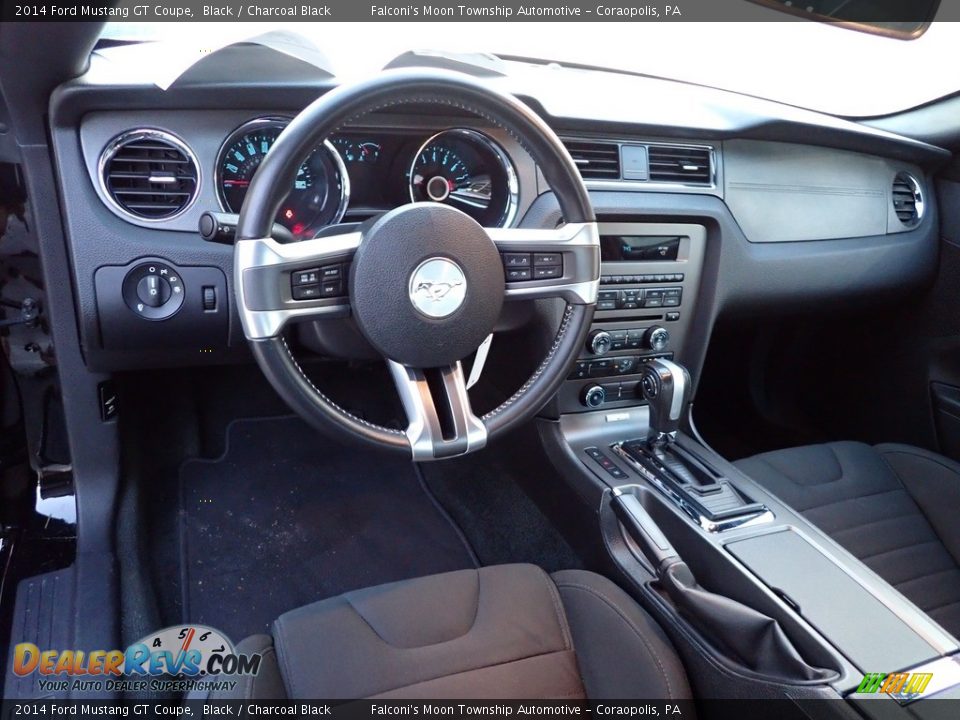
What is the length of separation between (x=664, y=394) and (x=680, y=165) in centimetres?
62

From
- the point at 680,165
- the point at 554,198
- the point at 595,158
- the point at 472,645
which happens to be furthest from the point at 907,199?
the point at 472,645

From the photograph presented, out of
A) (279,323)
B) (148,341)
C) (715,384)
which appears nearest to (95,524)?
(148,341)

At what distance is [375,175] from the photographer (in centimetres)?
162

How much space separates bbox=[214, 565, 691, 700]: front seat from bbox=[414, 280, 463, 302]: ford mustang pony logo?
562mm

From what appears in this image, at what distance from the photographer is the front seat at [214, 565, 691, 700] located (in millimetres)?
1176

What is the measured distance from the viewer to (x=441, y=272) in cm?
115

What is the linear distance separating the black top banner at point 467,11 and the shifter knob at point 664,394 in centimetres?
97

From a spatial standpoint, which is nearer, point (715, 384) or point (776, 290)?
point (776, 290)

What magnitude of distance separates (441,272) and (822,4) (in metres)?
1.81

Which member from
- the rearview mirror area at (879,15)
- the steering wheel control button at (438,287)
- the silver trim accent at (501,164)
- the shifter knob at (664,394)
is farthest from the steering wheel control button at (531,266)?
the rearview mirror area at (879,15)

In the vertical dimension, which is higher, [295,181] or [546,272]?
[295,181]

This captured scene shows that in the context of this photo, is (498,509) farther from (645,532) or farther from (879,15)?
(879,15)

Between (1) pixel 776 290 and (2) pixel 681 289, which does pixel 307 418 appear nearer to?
(2) pixel 681 289

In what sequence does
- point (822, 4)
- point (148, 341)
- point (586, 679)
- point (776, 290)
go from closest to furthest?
point (586, 679) < point (148, 341) < point (776, 290) < point (822, 4)
